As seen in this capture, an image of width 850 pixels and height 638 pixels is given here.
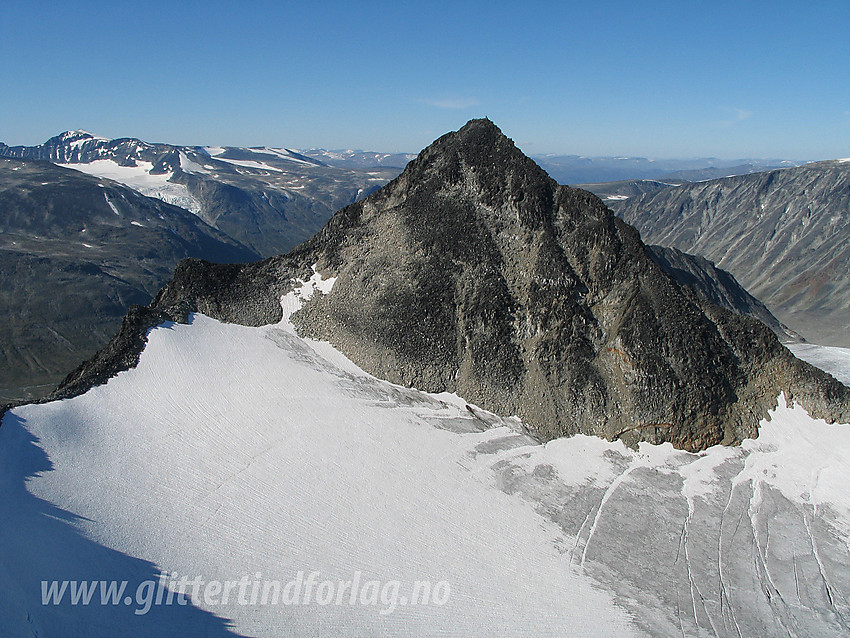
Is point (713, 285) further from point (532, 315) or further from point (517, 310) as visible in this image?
point (517, 310)

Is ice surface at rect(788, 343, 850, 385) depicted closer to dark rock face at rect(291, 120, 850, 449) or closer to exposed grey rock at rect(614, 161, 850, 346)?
dark rock face at rect(291, 120, 850, 449)

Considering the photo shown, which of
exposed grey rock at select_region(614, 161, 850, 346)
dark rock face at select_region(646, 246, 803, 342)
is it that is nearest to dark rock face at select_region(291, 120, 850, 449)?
dark rock face at select_region(646, 246, 803, 342)

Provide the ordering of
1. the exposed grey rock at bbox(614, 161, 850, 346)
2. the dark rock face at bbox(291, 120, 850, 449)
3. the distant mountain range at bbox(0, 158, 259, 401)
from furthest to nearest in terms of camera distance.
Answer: the exposed grey rock at bbox(614, 161, 850, 346) → the distant mountain range at bbox(0, 158, 259, 401) → the dark rock face at bbox(291, 120, 850, 449)

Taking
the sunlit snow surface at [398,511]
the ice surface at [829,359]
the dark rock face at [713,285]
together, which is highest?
the dark rock face at [713,285]

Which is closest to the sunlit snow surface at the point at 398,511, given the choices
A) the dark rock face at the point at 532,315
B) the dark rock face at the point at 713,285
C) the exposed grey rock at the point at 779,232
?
the dark rock face at the point at 532,315

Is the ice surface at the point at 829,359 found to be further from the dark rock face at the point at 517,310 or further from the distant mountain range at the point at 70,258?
the distant mountain range at the point at 70,258
